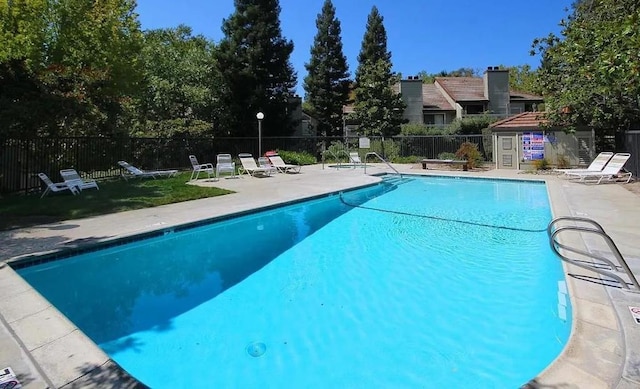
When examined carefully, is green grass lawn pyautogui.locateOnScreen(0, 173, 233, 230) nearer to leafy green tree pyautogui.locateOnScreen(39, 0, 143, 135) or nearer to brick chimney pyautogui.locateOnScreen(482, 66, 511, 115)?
leafy green tree pyautogui.locateOnScreen(39, 0, 143, 135)

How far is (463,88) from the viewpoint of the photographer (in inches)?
1458

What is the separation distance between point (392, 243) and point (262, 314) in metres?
3.53

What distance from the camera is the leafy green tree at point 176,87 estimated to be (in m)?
22.9

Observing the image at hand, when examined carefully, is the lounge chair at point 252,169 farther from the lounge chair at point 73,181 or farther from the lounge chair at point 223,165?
the lounge chair at point 73,181

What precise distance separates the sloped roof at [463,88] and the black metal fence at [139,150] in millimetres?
13312

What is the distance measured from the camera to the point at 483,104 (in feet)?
114

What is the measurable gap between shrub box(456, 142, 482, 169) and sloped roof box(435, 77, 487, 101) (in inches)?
635

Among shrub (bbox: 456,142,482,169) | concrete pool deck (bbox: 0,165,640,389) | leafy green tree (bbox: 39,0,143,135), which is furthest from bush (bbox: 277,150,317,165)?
concrete pool deck (bbox: 0,165,640,389)

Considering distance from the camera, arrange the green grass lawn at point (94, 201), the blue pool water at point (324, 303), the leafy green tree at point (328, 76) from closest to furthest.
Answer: the blue pool water at point (324, 303) → the green grass lawn at point (94, 201) → the leafy green tree at point (328, 76)

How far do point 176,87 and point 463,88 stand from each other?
25.5 metres

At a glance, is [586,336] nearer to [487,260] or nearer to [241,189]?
[487,260]

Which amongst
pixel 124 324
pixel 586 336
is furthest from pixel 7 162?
pixel 586 336

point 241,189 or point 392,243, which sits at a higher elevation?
point 241,189

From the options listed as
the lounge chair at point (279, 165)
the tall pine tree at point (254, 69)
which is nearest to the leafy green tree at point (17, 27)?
the lounge chair at point (279, 165)
